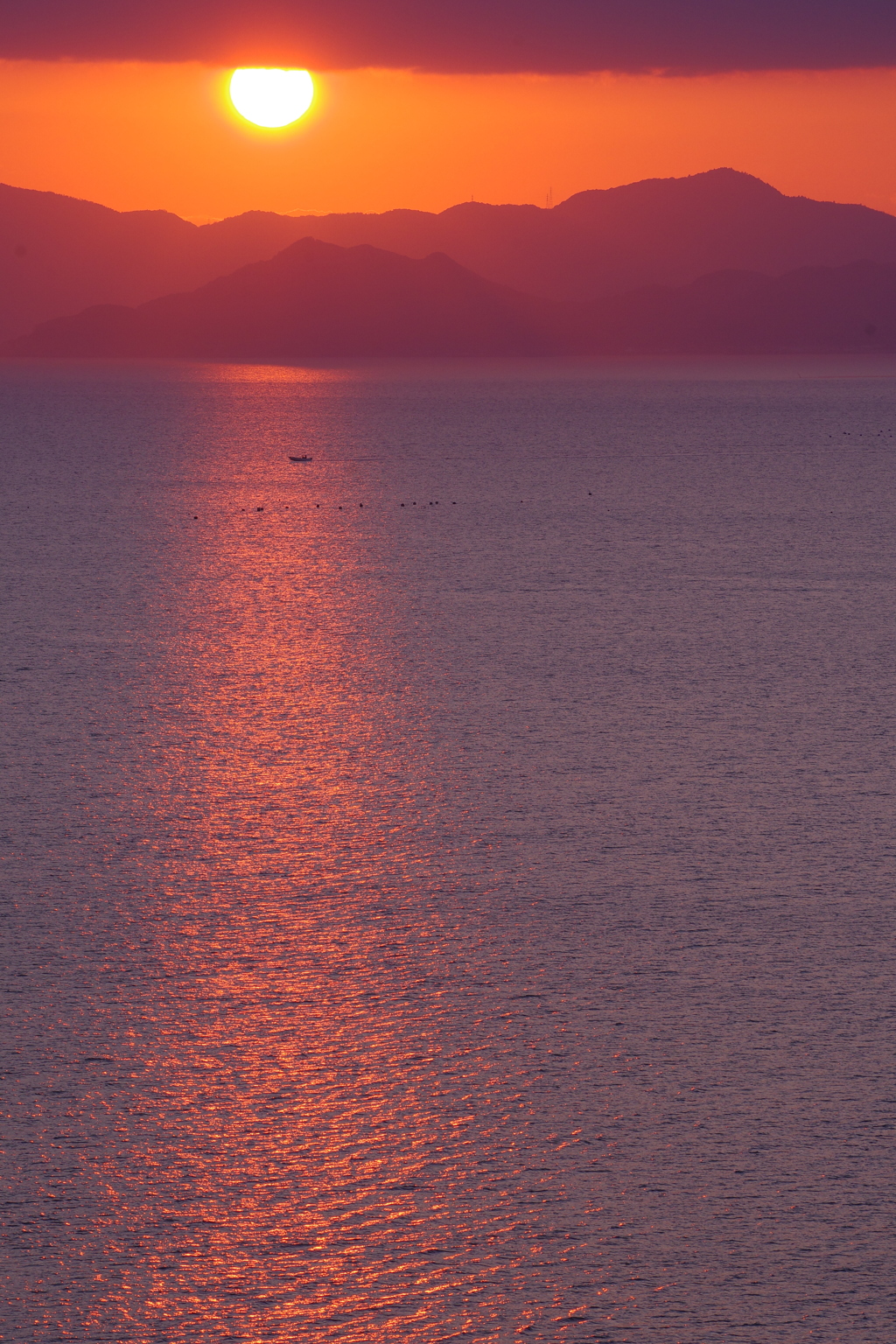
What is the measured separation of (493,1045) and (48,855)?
14.8 ft

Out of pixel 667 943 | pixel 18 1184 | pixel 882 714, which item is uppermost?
pixel 882 714

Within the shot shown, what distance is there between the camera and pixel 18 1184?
294 inches

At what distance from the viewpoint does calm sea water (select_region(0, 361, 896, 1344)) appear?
6.88 meters

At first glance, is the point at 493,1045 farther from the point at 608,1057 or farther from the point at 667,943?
the point at 667,943

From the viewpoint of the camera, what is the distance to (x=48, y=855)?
12102 mm

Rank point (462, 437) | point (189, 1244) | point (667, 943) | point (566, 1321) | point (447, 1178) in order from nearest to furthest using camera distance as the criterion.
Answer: point (566, 1321)
point (189, 1244)
point (447, 1178)
point (667, 943)
point (462, 437)

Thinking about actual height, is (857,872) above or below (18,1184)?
above

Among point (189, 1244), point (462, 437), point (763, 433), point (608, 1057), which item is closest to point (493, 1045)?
point (608, 1057)

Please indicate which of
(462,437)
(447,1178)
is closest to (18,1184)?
(447,1178)

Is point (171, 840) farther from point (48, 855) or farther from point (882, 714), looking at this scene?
point (882, 714)

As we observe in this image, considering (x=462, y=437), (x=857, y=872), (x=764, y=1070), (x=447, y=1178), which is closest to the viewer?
(x=447, y=1178)

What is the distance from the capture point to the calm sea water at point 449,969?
6.88m

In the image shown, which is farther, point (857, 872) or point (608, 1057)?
point (857, 872)

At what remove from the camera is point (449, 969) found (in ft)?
32.8
